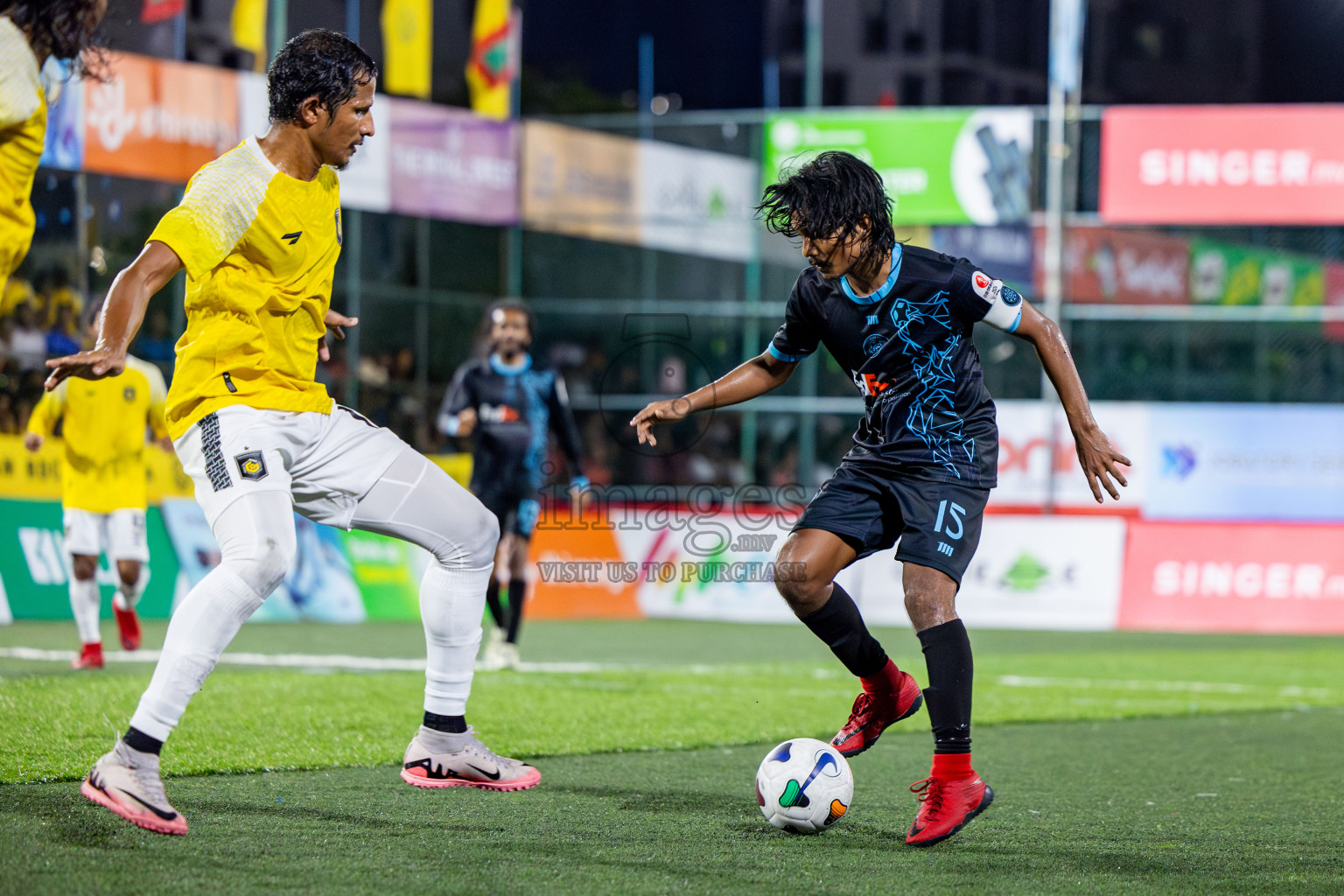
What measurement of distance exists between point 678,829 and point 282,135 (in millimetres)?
2314

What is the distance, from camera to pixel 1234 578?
1575cm

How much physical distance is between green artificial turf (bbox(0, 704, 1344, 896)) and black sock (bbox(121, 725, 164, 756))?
0.22 m

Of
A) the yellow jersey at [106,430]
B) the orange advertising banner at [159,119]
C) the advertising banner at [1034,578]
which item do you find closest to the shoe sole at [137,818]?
the yellow jersey at [106,430]

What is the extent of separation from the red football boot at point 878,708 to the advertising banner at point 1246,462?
17.0 meters

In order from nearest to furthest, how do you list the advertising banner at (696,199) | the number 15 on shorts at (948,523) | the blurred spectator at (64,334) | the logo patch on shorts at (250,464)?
the logo patch on shorts at (250,464)
the number 15 on shorts at (948,523)
the blurred spectator at (64,334)
the advertising banner at (696,199)

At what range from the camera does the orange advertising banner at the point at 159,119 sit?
15969mm

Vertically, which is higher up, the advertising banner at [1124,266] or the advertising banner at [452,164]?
the advertising banner at [452,164]

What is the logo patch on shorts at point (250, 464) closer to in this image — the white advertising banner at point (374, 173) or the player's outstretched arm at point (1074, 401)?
the player's outstretched arm at point (1074, 401)

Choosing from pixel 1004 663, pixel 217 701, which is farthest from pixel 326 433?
pixel 1004 663

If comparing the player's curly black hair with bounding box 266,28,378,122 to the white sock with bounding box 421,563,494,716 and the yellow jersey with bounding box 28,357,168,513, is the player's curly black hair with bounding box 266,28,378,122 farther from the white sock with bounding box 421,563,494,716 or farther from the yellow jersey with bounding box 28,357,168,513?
the yellow jersey with bounding box 28,357,168,513

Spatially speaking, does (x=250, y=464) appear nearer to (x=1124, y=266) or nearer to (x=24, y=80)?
(x=24, y=80)

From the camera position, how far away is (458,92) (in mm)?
29672

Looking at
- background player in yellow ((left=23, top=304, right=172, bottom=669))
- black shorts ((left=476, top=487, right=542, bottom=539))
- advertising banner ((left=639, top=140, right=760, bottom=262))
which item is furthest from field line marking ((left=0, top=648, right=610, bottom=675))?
advertising banner ((left=639, top=140, right=760, bottom=262))

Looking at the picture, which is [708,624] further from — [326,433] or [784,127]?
[326,433]
